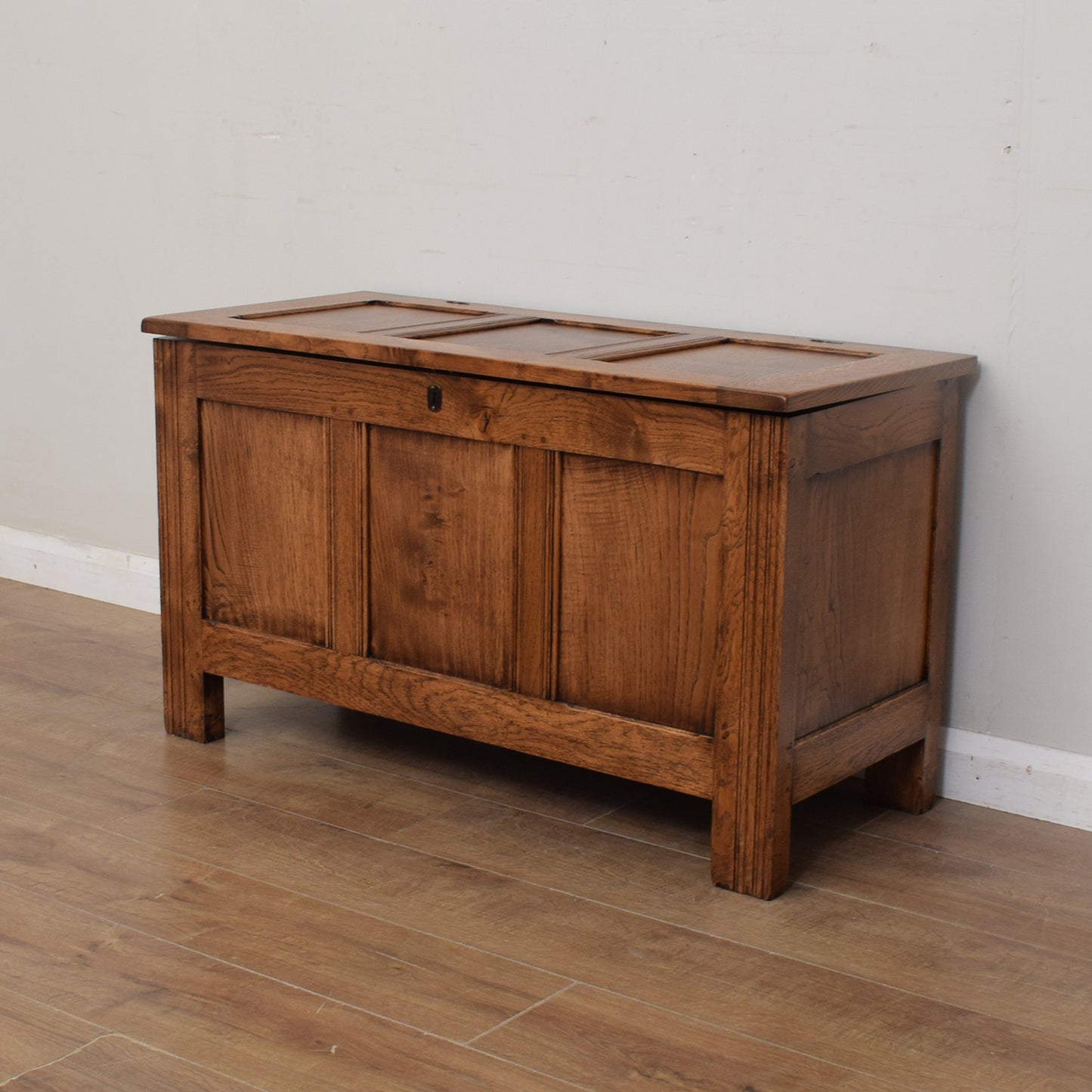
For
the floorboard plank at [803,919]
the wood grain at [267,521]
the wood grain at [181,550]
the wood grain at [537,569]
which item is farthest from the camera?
the wood grain at [181,550]

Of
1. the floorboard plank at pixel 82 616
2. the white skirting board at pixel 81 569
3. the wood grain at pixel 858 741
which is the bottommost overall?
the floorboard plank at pixel 82 616

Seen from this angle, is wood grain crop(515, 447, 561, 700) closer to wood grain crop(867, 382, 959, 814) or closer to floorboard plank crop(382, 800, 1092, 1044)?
floorboard plank crop(382, 800, 1092, 1044)

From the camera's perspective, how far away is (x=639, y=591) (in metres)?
2.41

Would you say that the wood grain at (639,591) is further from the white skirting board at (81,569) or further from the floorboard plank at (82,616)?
the white skirting board at (81,569)

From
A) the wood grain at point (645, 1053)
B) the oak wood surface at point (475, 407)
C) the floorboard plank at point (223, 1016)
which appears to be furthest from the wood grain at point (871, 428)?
the floorboard plank at point (223, 1016)

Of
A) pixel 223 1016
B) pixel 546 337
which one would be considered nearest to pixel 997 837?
pixel 546 337

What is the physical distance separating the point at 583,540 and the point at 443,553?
271mm

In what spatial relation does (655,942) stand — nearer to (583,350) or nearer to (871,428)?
(871,428)

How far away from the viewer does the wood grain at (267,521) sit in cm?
274

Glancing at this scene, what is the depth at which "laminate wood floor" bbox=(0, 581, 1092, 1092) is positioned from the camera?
6.27 ft

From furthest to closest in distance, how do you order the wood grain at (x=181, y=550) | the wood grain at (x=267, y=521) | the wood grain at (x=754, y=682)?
1. the wood grain at (x=181, y=550)
2. the wood grain at (x=267, y=521)
3. the wood grain at (x=754, y=682)

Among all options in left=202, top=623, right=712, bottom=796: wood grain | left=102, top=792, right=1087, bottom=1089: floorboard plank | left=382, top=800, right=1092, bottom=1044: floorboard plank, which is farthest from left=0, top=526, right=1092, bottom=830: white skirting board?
left=202, top=623, right=712, bottom=796: wood grain

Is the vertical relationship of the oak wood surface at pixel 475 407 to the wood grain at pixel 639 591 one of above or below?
above

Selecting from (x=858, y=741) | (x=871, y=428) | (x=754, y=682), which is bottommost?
(x=858, y=741)
